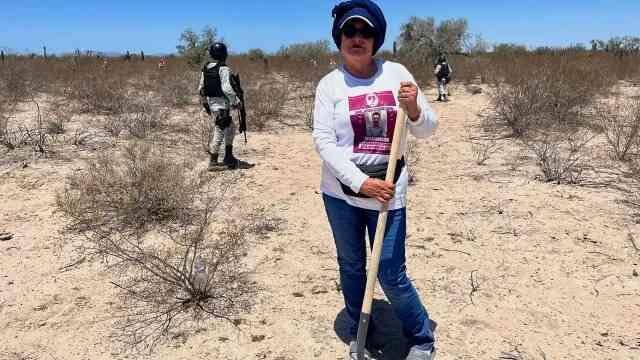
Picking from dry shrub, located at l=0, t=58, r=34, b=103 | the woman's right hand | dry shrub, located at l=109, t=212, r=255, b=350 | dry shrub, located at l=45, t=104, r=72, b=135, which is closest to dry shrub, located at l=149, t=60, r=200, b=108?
dry shrub, located at l=45, t=104, r=72, b=135

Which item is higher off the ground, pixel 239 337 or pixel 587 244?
pixel 587 244

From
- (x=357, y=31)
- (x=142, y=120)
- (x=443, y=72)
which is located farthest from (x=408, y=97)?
(x=443, y=72)

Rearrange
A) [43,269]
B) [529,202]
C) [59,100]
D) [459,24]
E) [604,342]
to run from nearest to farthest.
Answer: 1. [604,342]
2. [43,269]
3. [529,202]
4. [59,100]
5. [459,24]

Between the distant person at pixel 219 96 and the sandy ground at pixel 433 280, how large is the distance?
0.88m

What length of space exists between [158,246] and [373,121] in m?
2.47

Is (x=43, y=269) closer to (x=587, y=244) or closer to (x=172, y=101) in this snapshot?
(x=587, y=244)

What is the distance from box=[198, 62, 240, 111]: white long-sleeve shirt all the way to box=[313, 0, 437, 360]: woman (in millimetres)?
3745

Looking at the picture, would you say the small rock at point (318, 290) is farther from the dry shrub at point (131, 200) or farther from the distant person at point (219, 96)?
the distant person at point (219, 96)

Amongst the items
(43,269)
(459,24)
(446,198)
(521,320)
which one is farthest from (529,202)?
(459,24)

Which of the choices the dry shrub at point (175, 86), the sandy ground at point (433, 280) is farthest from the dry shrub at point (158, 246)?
the dry shrub at point (175, 86)

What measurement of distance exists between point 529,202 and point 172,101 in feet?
28.7

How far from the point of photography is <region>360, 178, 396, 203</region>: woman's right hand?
6.39 ft

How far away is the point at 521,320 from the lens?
2.81 meters

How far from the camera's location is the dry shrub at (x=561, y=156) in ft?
17.0
